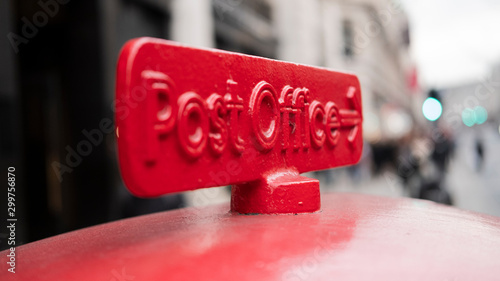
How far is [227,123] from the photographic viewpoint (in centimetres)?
112

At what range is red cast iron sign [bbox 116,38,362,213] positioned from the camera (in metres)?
0.91

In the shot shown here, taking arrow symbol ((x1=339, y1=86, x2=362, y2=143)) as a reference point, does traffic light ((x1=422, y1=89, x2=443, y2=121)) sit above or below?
above

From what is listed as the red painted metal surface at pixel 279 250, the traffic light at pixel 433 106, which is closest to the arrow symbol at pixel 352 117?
the red painted metal surface at pixel 279 250

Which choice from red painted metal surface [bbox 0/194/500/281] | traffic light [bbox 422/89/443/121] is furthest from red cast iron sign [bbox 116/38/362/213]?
traffic light [bbox 422/89/443/121]

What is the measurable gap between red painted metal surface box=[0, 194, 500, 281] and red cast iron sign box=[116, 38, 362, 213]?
4.8 inches

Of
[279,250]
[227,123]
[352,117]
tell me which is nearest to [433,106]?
[352,117]

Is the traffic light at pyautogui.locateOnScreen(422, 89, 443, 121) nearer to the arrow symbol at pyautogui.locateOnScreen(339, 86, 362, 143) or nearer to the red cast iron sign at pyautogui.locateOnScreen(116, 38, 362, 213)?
the arrow symbol at pyautogui.locateOnScreen(339, 86, 362, 143)

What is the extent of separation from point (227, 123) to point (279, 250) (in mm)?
381

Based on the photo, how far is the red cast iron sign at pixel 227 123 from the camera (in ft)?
3.00

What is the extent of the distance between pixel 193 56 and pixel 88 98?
4.03 metres

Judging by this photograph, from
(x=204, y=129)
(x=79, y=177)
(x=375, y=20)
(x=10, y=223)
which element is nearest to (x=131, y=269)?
(x=204, y=129)

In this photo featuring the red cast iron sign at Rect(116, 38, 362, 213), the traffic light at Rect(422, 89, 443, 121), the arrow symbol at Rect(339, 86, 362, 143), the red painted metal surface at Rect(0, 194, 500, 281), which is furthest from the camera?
the traffic light at Rect(422, 89, 443, 121)

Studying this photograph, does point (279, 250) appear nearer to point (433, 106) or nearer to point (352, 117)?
point (352, 117)

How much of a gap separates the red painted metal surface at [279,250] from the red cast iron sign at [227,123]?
0.40 ft
